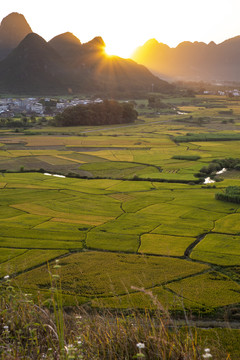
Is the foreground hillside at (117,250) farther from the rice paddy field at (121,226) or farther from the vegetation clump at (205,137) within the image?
the vegetation clump at (205,137)

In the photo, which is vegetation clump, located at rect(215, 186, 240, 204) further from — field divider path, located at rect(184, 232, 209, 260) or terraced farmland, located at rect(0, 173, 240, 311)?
field divider path, located at rect(184, 232, 209, 260)

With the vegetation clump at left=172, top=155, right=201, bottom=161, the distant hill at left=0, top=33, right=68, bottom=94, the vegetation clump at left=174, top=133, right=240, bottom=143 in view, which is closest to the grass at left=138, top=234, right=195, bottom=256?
the vegetation clump at left=172, top=155, right=201, bottom=161

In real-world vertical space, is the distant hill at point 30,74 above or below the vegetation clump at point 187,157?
above

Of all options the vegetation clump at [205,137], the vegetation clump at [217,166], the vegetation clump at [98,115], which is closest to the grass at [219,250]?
the vegetation clump at [217,166]

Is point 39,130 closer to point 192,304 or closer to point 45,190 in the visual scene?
point 45,190

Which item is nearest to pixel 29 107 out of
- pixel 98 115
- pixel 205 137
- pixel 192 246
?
pixel 98 115

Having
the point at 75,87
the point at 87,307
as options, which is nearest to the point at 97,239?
the point at 87,307
